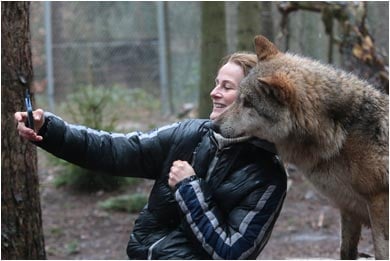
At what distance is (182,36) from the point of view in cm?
1390

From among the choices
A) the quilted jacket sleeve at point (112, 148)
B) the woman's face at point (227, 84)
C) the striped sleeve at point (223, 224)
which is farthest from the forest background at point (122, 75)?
the striped sleeve at point (223, 224)

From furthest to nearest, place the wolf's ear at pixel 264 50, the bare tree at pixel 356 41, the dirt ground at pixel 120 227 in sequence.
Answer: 1. the bare tree at pixel 356 41
2. the dirt ground at pixel 120 227
3. the wolf's ear at pixel 264 50

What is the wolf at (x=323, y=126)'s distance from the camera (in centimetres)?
335

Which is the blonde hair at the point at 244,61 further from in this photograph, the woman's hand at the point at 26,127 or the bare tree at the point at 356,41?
the bare tree at the point at 356,41

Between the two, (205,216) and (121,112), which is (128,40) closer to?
(121,112)

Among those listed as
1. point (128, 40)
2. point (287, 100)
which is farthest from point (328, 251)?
point (128, 40)

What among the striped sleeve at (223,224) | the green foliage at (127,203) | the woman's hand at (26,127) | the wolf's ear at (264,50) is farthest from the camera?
the green foliage at (127,203)

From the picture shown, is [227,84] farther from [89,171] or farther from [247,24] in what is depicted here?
[247,24]

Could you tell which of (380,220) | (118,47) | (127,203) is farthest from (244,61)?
(118,47)

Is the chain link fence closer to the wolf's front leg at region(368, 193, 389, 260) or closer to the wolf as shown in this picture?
the wolf

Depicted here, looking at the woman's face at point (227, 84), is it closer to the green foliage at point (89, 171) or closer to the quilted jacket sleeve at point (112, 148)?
the quilted jacket sleeve at point (112, 148)

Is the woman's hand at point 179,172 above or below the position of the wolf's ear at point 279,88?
below

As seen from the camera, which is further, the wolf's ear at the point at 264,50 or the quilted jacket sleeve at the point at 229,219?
the wolf's ear at the point at 264,50

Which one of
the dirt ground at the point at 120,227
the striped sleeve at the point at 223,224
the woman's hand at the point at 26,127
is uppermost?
the woman's hand at the point at 26,127
